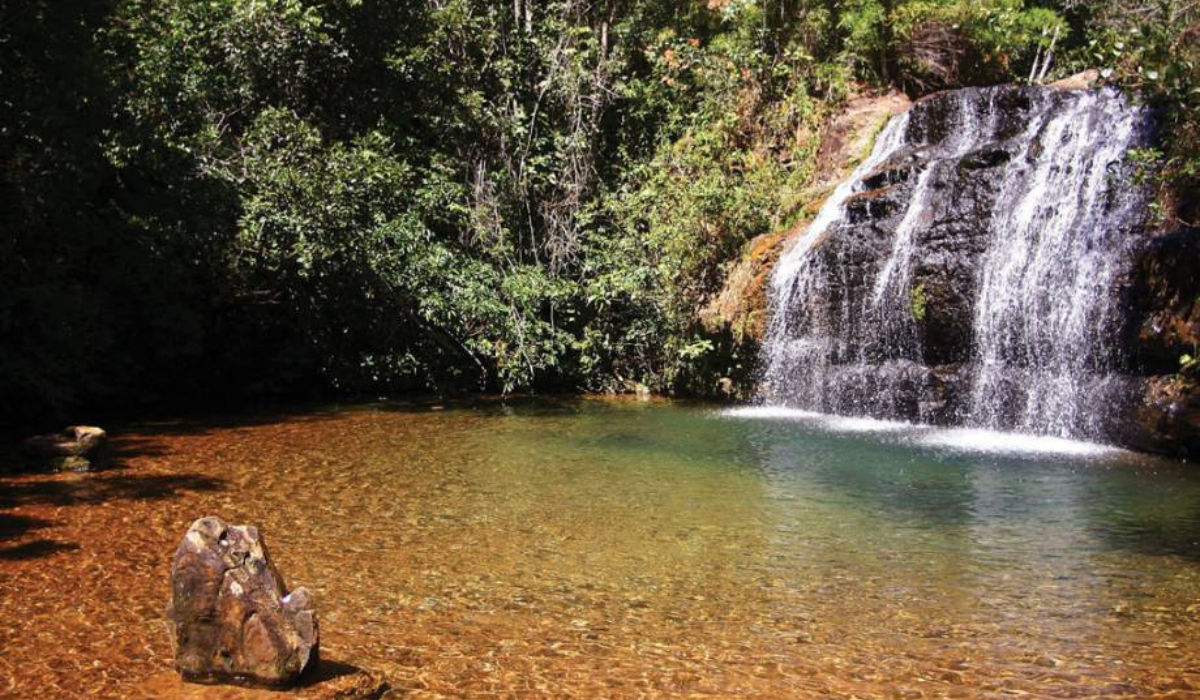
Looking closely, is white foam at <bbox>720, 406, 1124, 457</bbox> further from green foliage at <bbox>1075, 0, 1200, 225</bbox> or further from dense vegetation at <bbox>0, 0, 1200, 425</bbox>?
green foliage at <bbox>1075, 0, 1200, 225</bbox>

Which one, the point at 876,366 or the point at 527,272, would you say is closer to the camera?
the point at 876,366

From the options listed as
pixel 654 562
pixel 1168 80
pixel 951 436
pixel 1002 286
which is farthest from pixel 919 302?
pixel 654 562

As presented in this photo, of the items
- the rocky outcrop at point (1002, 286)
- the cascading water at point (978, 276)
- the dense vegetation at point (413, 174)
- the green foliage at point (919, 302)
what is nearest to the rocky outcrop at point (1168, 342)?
the rocky outcrop at point (1002, 286)

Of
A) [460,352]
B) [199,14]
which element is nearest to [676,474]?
[460,352]

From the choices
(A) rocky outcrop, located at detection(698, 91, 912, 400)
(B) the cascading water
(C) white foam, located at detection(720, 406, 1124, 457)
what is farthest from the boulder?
(B) the cascading water

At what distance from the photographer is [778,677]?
14.9ft

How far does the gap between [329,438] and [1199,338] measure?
9.28m

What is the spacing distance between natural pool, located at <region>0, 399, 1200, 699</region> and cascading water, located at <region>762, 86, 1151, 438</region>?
1.16 metres

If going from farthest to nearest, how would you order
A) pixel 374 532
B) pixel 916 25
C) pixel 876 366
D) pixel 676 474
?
pixel 916 25 → pixel 876 366 → pixel 676 474 → pixel 374 532

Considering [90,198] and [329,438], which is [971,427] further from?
[90,198]

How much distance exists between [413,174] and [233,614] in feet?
40.6

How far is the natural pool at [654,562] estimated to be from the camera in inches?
181

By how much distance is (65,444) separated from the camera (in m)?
9.15

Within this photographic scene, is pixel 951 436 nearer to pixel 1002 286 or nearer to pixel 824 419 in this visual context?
pixel 824 419
